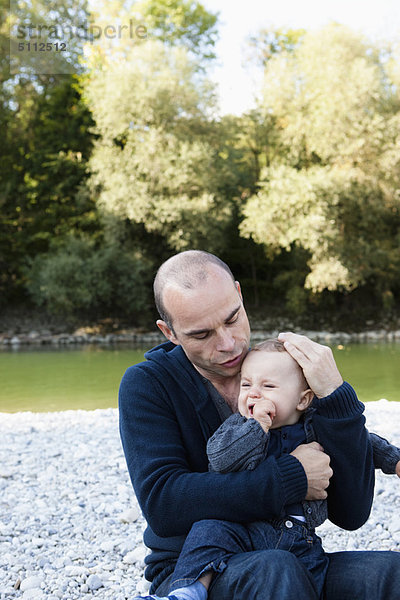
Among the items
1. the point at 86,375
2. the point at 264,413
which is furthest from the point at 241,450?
the point at 86,375

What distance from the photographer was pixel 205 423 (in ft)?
6.58

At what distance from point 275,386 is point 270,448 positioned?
0.18 metres

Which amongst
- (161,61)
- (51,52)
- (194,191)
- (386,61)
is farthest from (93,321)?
(386,61)

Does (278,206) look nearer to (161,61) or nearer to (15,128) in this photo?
(161,61)

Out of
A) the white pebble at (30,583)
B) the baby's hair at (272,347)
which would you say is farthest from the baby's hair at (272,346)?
the white pebble at (30,583)

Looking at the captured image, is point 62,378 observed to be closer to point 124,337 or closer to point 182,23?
point 124,337

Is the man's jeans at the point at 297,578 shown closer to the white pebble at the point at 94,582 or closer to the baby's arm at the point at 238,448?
the baby's arm at the point at 238,448

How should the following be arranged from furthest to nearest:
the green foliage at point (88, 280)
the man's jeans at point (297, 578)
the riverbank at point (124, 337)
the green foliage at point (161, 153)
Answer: the green foliage at point (161, 153), the green foliage at point (88, 280), the riverbank at point (124, 337), the man's jeans at point (297, 578)

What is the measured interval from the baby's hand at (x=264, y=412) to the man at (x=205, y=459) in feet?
0.37

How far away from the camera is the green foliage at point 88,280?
20734 millimetres

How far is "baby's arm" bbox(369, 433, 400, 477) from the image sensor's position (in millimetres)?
2033

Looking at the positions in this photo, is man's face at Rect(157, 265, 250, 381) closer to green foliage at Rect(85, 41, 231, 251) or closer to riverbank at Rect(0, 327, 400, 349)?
riverbank at Rect(0, 327, 400, 349)

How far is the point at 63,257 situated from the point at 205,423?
64.1ft

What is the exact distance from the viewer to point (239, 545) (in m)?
1.76
